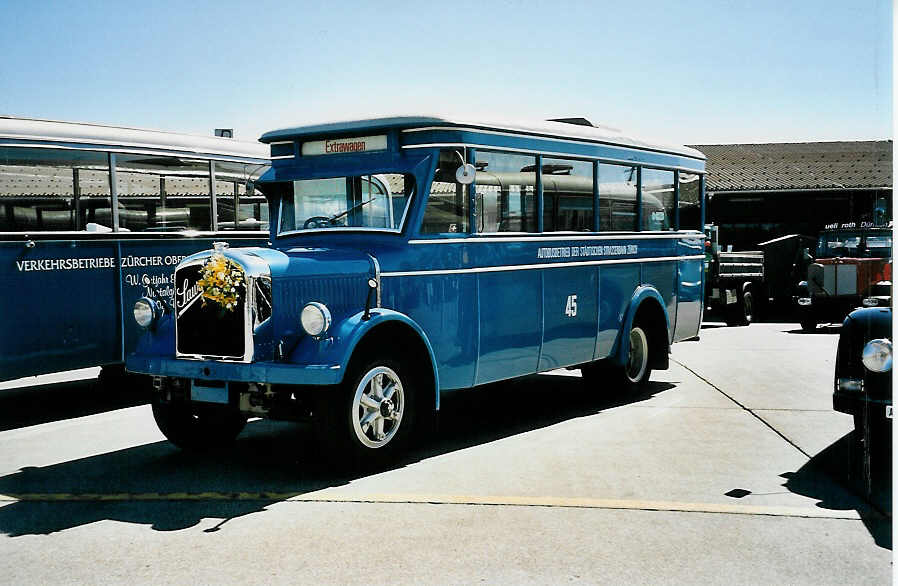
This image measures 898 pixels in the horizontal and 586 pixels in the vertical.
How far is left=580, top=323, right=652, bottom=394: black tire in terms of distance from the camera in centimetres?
1023

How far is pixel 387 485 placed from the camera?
21.1 feet

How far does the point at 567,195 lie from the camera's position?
9.08 meters

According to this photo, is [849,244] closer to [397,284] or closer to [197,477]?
[397,284]

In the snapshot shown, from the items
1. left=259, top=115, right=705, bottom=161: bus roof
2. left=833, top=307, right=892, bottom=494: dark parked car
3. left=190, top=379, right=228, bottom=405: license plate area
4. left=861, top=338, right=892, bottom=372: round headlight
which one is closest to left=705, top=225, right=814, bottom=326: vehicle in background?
left=259, top=115, right=705, bottom=161: bus roof

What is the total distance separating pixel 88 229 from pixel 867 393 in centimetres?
708

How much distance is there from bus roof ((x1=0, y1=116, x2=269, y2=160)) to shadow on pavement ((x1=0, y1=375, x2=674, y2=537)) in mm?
3214

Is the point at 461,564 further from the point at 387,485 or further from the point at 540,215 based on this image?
the point at 540,215

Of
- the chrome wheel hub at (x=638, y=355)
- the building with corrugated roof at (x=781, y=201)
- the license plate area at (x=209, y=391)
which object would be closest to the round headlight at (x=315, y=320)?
the license plate area at (x=209, y=391)

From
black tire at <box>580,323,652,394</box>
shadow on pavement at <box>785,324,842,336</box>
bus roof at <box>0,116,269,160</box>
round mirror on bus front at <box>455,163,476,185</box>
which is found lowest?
shadow on pavement at <box>785,324,842,336</box>

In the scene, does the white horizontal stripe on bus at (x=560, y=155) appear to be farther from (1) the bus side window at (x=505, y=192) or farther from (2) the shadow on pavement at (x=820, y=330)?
(2) the shadow on pavement at (x=820, y=330)

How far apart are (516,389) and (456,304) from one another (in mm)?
3504

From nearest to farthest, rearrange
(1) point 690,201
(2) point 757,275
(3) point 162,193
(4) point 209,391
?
1. (4) point 209,391
2. (3) point 162,193
3. (1) point 690,201
4. (2) point 757,275

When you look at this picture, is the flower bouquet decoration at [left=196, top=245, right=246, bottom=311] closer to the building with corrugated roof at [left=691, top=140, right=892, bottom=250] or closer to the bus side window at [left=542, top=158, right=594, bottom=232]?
the bus side window at [left=542, top=158, right=594, bottom=232]

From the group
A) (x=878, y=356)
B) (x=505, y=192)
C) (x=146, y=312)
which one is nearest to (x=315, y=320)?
(x=146, y=312)
